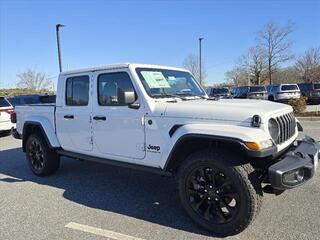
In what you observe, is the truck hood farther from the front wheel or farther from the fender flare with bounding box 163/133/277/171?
the front wheel

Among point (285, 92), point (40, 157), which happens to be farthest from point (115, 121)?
point (285, 92)

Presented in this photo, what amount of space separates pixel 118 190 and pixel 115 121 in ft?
4.15

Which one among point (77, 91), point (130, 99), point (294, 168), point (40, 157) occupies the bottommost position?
point (40, 157)

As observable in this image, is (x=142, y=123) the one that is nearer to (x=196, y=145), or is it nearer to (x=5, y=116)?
(x=196, y=145)

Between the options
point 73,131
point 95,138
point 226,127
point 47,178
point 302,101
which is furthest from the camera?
point 302,101

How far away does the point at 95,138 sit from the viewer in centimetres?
547

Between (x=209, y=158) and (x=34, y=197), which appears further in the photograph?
(x=34, y=197)

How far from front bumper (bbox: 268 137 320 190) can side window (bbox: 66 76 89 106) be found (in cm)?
313

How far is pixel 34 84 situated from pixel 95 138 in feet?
195

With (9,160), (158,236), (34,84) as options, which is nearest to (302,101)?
(9,160)

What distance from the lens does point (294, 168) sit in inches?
148

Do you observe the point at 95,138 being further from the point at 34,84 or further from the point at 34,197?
the point at 34,84

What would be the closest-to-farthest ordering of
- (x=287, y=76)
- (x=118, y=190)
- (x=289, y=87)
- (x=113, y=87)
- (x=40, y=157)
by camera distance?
(x=113, y=87) < (x=118, y=190) < (x=40, y=157) < (x=289, y=87) < (x=287, y=76)

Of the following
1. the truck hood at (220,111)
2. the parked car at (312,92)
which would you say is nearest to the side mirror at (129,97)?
the truck hood at (220,111)
